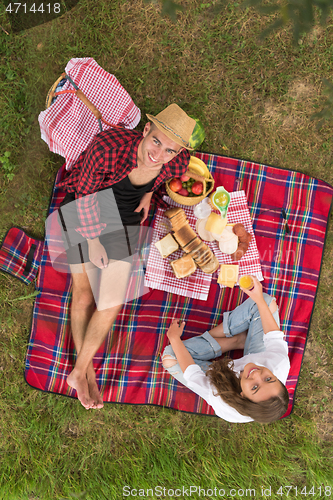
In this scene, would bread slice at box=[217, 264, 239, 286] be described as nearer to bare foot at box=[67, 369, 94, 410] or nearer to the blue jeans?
the blue jeans

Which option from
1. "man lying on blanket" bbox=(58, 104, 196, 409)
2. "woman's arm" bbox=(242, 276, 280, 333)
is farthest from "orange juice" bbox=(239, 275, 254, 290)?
"man lying on blanket" bbox=(58, 104, 196, 409)

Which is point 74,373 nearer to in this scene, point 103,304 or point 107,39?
point 103,304

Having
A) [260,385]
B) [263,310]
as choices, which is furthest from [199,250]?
[260,385]

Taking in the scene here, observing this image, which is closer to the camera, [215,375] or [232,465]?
[215,375]

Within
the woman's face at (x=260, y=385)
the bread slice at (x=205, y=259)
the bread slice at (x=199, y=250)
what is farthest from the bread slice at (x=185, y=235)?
the woman's face at (x=260, y=385)

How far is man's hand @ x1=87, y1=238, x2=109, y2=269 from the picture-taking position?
314 cm

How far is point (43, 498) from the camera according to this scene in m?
3.64

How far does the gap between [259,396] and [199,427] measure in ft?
4.41

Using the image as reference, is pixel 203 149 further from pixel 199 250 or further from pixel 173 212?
pixel 199 250

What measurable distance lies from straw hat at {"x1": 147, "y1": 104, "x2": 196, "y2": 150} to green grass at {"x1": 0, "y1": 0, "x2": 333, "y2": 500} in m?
1.56

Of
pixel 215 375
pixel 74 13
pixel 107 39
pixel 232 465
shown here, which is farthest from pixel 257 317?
pixel 74 13

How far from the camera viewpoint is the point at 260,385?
2.81m

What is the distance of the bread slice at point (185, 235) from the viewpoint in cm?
354

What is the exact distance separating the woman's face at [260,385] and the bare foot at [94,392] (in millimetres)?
1504
